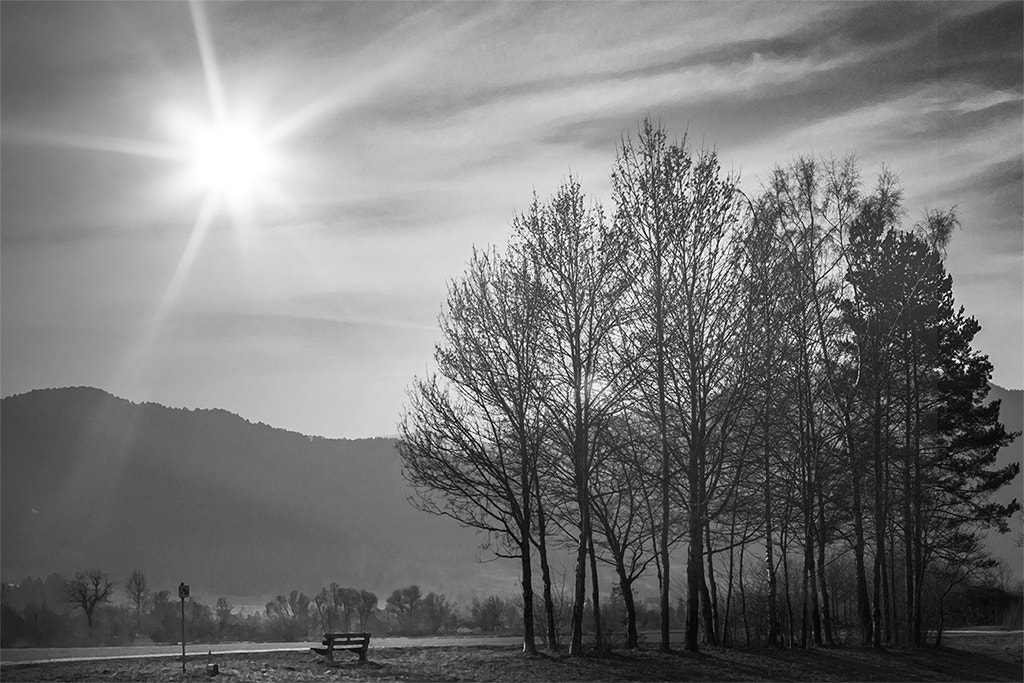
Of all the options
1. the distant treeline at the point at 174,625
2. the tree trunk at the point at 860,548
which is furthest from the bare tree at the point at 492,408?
the distant treeline at the point at 174,625

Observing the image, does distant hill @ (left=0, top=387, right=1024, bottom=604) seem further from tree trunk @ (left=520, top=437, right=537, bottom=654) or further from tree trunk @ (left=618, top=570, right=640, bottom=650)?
tree trunk @ (left=520, top=437, right=537, bottom=654)

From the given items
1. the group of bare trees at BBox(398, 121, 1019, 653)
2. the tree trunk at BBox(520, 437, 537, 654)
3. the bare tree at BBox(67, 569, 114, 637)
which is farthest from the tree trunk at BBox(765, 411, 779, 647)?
the bare tree at BBox(67, 569, 114, 637)

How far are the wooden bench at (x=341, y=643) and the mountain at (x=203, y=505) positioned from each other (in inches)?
4406

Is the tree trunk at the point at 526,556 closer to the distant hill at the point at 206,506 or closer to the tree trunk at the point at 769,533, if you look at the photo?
the tree trunk at the point at 769,533

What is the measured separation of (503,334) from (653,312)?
3.56 metres

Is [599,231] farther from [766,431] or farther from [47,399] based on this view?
[47,399]

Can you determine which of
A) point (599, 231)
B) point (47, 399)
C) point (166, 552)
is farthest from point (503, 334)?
point (47, 399)

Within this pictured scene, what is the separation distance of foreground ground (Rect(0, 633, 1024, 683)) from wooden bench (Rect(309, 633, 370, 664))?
29 cm

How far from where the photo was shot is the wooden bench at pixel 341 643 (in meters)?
21.8

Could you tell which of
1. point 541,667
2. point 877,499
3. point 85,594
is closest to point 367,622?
point 85,594

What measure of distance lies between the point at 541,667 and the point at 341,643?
5584mm

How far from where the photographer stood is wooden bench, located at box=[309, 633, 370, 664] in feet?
Result: 71.7

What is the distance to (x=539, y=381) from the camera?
22.5 meters

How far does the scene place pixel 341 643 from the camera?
22.5 metres
